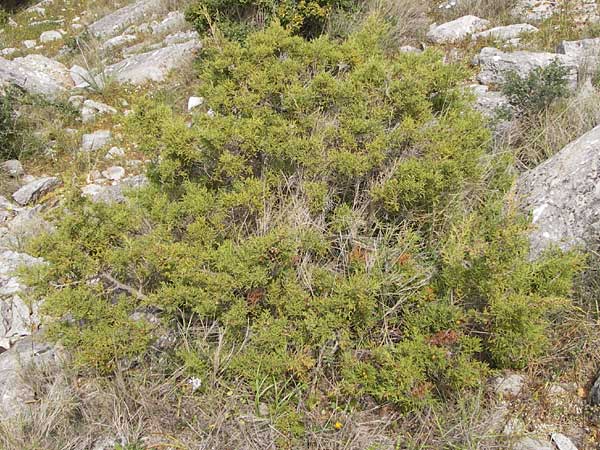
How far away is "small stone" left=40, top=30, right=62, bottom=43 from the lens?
9725mm

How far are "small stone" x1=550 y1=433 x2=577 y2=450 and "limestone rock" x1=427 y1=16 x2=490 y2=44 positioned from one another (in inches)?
193

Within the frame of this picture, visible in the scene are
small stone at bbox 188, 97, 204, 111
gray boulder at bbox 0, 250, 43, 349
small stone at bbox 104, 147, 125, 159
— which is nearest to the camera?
gray boulder at bbox 0, 250, 43, 349

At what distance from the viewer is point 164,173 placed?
3076mm

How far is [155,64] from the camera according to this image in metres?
6.72

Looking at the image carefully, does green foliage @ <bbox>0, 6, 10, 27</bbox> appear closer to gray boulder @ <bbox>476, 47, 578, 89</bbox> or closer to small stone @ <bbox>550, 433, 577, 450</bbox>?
gray boulder @ <bbox>476, 47, 578, 89</bbox>

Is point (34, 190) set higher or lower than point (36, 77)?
lower

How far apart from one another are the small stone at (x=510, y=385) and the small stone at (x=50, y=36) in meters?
10.5

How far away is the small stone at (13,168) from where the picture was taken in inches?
191

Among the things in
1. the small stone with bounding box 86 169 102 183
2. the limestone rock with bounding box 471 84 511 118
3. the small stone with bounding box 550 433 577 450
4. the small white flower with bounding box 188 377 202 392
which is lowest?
the small stone with bounding box 550 433 577 450

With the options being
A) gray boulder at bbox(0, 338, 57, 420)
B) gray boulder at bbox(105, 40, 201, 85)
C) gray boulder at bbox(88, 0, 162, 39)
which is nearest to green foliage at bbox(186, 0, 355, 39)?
gray boulder at bbox(105, 40, 201, 85)

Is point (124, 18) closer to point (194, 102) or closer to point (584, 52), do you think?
point (194, 102)

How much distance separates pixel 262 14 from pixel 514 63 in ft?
10.4

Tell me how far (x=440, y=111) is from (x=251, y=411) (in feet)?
8.05

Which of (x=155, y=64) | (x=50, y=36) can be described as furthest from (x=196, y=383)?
(x=50, y=36)
